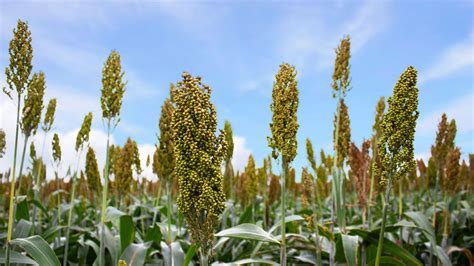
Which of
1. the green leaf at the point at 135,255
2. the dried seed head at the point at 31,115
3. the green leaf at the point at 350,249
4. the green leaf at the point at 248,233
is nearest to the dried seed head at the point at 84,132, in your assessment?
the dried seed head at the point at 31,115

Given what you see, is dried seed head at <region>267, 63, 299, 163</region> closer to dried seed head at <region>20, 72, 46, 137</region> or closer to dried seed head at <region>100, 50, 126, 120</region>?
dried seed head at <region>100, 50, 126, 120</region>

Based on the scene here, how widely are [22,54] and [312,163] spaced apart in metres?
3.97

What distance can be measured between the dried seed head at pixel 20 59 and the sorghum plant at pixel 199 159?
5.48 ft

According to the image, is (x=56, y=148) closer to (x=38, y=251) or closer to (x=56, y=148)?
(x=56, y=148)

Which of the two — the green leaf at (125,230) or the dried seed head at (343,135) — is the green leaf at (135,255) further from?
the dried seed head at (343,135)

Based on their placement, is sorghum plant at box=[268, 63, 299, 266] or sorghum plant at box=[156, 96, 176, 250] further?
sorghum plant at box=[156, 96, 176, 250]

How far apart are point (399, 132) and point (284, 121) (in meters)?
0.77

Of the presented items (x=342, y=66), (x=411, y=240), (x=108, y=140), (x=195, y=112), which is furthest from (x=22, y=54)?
(x=411, y=240)

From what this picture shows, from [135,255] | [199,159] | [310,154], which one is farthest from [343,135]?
[199,159]

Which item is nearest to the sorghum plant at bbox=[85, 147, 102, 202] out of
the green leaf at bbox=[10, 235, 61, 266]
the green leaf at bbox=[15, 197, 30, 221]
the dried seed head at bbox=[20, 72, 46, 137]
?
the green leaf at bbox=[15, 197, 30, 221]

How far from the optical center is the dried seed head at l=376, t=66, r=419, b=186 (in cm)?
271

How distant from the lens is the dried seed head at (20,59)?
3.46m

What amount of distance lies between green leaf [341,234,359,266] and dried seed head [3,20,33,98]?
2.94 m

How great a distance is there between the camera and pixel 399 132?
2695 mm
